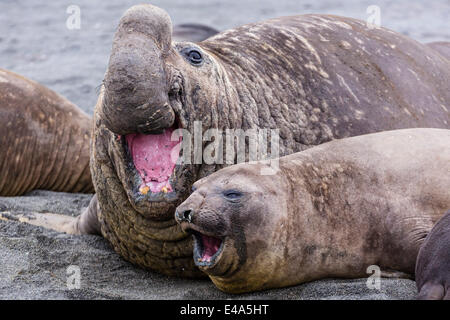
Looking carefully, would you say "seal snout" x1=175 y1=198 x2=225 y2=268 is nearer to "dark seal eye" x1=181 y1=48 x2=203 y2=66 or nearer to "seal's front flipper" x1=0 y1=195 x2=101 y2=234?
"dark seal eye" x1=181 y1=48 x2=203 y2=66

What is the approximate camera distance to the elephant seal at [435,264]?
10.9ft

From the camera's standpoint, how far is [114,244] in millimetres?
4664

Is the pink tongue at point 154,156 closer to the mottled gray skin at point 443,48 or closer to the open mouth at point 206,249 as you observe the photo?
the open mouth at point 206,249

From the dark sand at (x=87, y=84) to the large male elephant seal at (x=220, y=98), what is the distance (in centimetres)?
27

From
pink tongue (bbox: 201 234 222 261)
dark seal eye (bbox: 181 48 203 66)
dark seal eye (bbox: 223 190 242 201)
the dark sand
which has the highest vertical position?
dark seal eye (bbox: 181 48 203 66)

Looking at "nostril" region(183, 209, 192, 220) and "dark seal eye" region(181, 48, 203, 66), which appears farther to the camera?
"dark seal eye" region(181, 48, 203, 66)

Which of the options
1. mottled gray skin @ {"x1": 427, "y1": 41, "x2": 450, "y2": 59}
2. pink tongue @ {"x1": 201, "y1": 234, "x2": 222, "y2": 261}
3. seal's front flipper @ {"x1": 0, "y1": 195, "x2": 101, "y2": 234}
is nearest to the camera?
pink tongue @ {"x1": 201, "y1": 234, "x2": 222, "y2": 261}

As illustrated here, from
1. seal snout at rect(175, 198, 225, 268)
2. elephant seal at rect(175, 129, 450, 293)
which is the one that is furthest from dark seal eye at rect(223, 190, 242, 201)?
seal snout at rect(175, 198, 225, 268)

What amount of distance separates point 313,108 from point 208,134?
0.85 m

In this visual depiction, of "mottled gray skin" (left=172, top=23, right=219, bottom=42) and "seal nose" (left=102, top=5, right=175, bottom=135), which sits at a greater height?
"seal nose" (left=102, top=5, right=175, bottom=135)

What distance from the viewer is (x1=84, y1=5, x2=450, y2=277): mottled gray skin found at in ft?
12.8

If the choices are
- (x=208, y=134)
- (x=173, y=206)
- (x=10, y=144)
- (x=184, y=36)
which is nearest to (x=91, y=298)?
(x=173, y=206)

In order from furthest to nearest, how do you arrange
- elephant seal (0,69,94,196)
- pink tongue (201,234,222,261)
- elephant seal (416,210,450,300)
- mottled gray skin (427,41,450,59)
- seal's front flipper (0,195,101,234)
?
1. elephant seal (0,69,94,196)
2. mottled gray skin (427,41,450,59)
3. seal's front flipper (0,195,101,234)
4. pink tongue (201,234,222,261)
5. elephant seal (416,210,450,300)

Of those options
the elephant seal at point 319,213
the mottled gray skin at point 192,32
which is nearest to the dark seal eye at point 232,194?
the elephant seal at point 319,213
